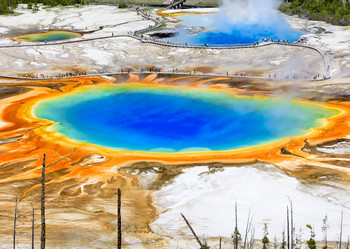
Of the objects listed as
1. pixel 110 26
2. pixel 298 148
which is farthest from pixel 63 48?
pixel 298 148

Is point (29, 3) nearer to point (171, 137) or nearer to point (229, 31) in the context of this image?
point (229, 31)

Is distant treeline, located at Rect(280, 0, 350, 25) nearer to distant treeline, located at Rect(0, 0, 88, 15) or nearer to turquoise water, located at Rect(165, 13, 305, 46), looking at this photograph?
turquoise water, located at Rect(165, 13, 305, 46)

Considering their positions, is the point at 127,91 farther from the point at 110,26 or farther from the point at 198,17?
the point at 198,17

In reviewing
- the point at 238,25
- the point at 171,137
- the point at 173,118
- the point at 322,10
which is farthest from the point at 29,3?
the point at 171,137

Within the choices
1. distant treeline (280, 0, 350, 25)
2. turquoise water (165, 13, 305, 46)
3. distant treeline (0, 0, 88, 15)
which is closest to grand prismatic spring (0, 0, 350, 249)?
turquoise water (165, 13, 305, 46)

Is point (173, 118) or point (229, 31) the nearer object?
point (173, 118)

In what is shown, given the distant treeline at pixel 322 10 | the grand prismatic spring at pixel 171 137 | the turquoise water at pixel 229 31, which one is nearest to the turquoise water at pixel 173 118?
the grand prismatic spring at pixel 171 137

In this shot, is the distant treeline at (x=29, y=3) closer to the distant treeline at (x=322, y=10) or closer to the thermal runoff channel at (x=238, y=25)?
the thermal runoff channel at (x=238, y=25)
